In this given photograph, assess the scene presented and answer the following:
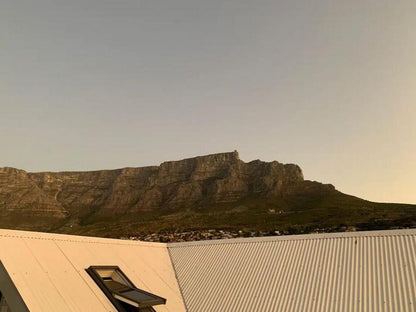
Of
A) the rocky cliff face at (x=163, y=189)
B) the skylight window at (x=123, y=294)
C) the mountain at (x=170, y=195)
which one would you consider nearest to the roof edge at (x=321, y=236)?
the skylight window at (x=123, y=294)

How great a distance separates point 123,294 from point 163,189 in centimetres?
16441

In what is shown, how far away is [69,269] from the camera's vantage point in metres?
14.9

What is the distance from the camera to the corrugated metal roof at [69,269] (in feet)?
40.4

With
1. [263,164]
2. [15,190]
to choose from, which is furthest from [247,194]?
[15,190]

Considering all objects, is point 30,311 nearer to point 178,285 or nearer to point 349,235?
point 178,285

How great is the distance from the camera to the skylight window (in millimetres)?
14252

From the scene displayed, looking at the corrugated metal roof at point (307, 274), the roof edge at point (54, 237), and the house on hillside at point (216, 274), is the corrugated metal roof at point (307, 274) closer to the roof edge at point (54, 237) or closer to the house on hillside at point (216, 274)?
the house on hillside at point (216, 274)

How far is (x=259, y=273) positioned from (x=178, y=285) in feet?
15.4

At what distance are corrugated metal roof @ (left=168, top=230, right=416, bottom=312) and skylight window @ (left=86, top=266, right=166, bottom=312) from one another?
10.7 ft

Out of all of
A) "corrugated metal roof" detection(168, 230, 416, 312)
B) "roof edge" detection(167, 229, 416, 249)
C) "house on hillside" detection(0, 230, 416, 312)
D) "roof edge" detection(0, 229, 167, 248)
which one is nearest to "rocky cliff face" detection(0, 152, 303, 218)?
"roof edge" detection(167, 229, 416, 249)

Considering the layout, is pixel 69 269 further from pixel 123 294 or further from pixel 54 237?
pixel 123 294

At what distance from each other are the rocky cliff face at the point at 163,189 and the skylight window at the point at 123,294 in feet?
420

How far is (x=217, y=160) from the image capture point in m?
188

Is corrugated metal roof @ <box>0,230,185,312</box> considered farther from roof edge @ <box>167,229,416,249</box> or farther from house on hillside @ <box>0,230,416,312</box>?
roof edge @ <box>167,229,416,249</box>
